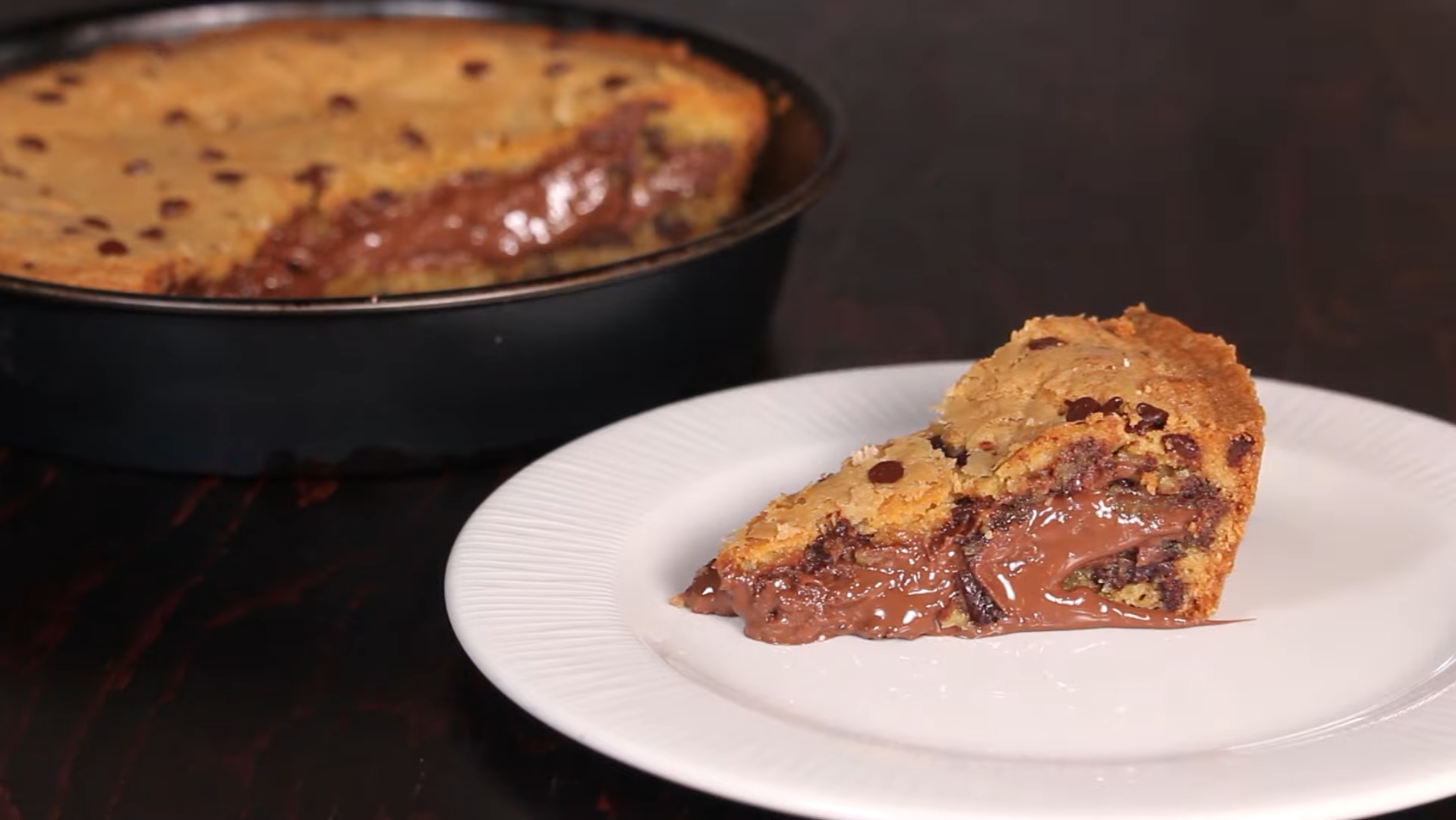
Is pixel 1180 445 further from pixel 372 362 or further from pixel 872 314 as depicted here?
pixel 872 314

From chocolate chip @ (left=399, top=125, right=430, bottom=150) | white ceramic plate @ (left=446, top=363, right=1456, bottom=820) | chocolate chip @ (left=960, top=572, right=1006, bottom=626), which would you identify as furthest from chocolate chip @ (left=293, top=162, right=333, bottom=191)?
chocolate chip @ (left=960, top=572, right=1006, bottom=626)

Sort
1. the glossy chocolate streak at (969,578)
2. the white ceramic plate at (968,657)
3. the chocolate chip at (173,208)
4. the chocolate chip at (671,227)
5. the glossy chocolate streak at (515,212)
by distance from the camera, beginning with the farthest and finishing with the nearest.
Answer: the chocolate chip at (671,227), the glossy chocolate streak at (515,212), the chocolate chip at (173,208), the glossy chocolate streak at (969,578), the white ceramic plate at (968,657)

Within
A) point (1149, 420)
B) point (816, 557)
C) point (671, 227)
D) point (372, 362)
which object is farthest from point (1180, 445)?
point (671, 227)

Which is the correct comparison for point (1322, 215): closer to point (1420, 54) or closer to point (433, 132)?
point (1420, 54)

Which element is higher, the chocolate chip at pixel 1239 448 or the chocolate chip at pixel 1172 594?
the chocolate chip at pixel 1239 448

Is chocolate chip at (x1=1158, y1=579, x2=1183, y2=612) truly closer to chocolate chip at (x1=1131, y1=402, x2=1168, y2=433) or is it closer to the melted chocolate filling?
the melted chocolate filling

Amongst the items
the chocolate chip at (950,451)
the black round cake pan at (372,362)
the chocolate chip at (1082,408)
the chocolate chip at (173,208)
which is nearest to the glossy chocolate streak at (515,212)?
the chocolate chip at (173,208)

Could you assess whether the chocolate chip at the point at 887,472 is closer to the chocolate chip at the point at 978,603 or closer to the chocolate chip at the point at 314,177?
the chocolate chip at the point at 978,603
